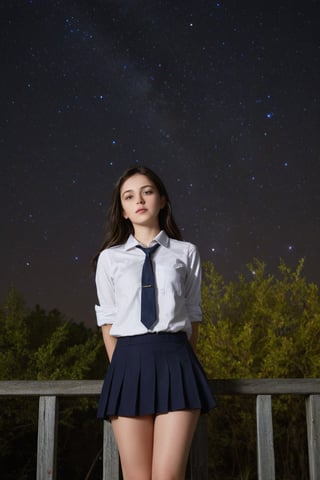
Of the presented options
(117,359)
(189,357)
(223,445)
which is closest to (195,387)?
(189,357)

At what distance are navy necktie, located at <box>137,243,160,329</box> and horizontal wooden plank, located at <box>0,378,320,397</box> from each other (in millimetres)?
306

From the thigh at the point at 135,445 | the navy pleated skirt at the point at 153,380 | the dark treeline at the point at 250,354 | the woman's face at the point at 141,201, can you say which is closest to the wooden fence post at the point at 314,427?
the navy pleated skirt at the point at 153,380

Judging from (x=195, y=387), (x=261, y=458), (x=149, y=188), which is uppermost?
(x=149, y=188)

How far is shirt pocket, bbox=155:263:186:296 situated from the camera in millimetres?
1951

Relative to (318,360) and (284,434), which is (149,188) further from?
(284,434)

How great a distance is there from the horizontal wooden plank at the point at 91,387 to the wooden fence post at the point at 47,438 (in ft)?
0.13

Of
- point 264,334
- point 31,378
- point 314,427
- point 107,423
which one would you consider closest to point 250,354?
point 264,334

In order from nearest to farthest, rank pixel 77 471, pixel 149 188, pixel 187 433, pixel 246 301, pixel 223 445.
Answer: pixel 187 433 < pixel 149 188 < pixel 246 301 < pixel 223 445 < pixel 77 471

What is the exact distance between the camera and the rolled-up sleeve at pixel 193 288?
2.02 meters

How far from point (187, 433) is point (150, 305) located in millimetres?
433

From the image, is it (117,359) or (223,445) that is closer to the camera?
(117,359)

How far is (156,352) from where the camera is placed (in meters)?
1.84

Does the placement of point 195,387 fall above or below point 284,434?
above

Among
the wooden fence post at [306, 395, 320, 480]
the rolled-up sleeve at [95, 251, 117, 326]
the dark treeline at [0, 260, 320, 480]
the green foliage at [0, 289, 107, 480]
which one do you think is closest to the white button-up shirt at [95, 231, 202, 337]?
the rolled-up sleeve at [95, 251, 117, 326]
